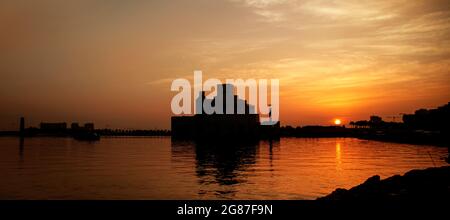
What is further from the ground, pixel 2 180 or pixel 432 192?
pixel 432 192

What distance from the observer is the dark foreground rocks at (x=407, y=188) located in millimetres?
15195

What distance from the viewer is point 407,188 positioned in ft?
58.7

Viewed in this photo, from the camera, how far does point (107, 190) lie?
1326 inches

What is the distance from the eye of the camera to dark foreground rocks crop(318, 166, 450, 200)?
1520 cm
